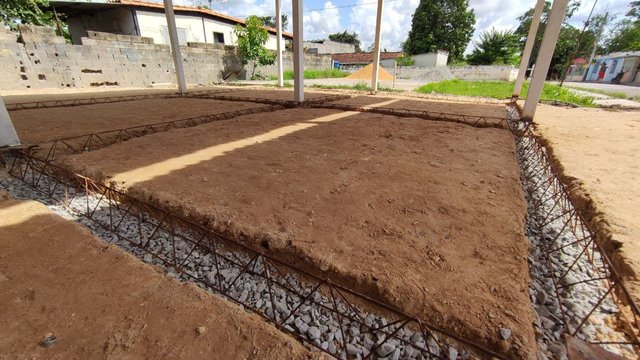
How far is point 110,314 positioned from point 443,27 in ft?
123

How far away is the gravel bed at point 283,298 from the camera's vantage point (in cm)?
142

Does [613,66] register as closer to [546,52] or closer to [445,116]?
[546,52]

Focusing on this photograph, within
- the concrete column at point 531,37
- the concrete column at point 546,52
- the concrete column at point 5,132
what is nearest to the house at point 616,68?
the concrete column at point 531,37

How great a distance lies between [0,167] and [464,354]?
5.26m

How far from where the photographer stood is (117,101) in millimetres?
8203

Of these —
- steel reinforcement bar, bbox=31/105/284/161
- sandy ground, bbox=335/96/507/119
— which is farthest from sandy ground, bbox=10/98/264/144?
sandy ground, bbox=335/96/507/119

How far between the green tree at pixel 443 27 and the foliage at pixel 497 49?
651 cm

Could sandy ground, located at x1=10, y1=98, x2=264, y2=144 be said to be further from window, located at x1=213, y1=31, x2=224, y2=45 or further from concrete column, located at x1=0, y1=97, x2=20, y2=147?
window, located at x1=213, y1=31, x2=224, y2=45

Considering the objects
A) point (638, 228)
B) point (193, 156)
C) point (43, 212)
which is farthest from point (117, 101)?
point (638, 228)

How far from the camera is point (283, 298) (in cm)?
174

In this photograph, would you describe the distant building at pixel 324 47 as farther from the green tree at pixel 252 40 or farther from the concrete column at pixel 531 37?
the concrete column at pixel 531 37

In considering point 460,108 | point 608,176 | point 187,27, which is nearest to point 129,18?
point 187,27

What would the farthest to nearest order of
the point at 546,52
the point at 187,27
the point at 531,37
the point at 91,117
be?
the point at 187,27, the point at 531,37, the point at 91,117, the point at 546,52

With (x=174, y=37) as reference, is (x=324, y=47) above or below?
above
